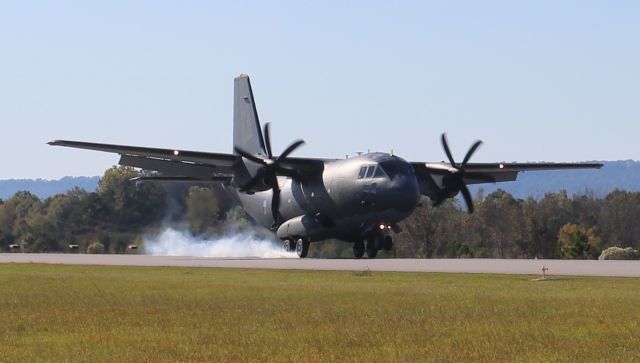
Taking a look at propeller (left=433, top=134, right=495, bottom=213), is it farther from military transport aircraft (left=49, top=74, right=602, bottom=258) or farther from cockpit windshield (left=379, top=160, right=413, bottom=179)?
cockpit windshield (left=379, top=160, right=413, bottom=179)

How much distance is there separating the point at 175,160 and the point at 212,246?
9912mm

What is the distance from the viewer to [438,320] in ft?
67.3

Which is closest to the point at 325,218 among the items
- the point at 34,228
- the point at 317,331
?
the point at 34,228

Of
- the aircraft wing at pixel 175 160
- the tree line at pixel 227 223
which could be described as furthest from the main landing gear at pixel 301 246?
the tree line at pixel 227 223

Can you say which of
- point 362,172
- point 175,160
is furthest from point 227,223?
point 362,172

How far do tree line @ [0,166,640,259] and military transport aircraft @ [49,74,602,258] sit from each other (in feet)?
22.9

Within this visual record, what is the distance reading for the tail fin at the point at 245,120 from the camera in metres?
62.7

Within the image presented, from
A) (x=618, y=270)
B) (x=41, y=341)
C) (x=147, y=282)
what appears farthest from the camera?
(x=618, y=270)

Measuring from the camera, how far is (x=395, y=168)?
50.2 meters

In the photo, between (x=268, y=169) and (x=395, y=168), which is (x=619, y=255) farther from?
(x=268, y=169)

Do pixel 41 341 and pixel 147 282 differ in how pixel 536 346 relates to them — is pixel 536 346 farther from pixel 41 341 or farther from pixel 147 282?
pixel 147 282

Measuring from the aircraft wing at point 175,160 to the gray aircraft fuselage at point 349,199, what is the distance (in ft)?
12.1

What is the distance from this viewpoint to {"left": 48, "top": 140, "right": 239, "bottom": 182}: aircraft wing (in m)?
51.2

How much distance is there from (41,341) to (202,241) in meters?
46.9
